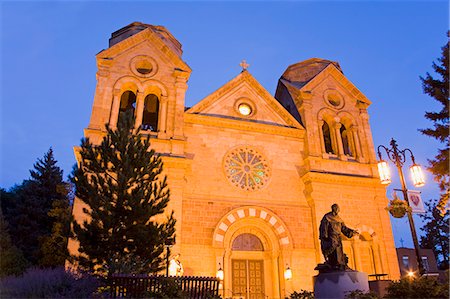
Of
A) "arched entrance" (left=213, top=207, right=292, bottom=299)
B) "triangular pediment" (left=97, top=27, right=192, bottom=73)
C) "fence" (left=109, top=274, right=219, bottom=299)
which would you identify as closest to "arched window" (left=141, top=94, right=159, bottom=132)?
"triangular pediment" (left=97, top=27, right=192, bottom=73)

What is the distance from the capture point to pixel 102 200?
36.2ft

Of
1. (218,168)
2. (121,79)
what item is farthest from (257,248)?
(121,79)

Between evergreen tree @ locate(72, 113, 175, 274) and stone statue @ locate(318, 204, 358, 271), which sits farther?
evergreen tree @ locate(72, 113, 175, 274)

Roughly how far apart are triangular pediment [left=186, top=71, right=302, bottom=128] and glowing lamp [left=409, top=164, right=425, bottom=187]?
8.78 m

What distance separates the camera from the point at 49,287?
28.2ft

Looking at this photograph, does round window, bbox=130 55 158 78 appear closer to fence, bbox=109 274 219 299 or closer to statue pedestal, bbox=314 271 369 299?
fence, bbox=109 274 219 299

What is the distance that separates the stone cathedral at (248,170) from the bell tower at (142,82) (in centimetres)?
6

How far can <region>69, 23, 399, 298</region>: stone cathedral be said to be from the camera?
15.9 m

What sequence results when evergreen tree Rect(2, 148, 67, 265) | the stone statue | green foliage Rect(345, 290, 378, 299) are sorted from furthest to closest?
evergreen tree Rect(2, 148, 67, 265) → the stone statue → green foliage Rect(345, 290, 378, 299)

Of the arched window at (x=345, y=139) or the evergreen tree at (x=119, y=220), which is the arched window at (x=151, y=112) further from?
the arched window at (x=345, y=139)

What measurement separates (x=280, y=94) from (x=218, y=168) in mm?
9554

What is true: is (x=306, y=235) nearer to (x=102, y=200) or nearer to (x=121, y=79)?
(x=102, y=200)

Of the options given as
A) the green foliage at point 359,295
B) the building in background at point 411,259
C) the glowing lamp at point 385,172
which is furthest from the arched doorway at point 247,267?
the building in background at point 411,259

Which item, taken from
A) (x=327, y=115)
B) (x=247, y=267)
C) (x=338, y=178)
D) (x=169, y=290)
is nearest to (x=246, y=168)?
(x=247, y=267)
